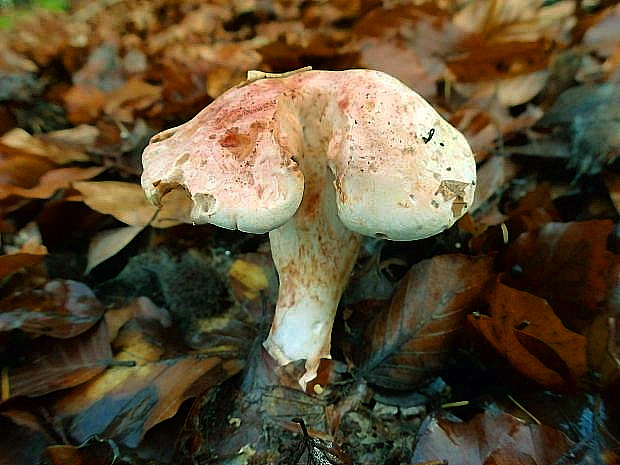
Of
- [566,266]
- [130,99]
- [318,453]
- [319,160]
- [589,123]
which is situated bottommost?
[318,453]

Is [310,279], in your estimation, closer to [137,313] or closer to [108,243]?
[137,313]

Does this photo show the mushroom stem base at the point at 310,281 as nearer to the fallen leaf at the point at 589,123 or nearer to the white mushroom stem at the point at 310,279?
the white mushroom stem at the point at 310,279

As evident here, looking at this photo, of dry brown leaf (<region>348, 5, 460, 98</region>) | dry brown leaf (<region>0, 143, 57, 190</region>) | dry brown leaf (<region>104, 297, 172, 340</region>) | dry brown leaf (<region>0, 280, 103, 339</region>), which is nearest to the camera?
dry brown leaf (<region>0, 280, 103, 339</region>)

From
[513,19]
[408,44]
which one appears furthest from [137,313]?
[513,19]

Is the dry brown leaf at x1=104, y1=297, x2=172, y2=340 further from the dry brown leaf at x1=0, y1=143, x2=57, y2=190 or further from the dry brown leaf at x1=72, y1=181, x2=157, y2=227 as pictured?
the dry brown leaf at x1=0, y1=143, x2=57, y2=190

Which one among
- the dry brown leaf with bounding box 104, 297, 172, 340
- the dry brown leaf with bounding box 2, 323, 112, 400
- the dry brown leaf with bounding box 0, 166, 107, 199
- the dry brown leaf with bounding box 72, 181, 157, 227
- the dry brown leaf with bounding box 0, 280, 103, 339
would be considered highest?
the dry brown leaf with bounding box 0, 166, 107, 199

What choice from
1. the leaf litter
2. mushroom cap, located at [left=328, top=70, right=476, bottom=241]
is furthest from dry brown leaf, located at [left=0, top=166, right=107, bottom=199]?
mushroom cap, located at [left=328, top=70, right=476, bottom=241]

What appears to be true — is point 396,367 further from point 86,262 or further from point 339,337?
point 86,262
